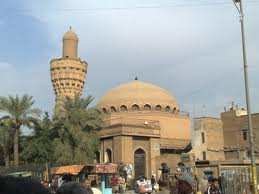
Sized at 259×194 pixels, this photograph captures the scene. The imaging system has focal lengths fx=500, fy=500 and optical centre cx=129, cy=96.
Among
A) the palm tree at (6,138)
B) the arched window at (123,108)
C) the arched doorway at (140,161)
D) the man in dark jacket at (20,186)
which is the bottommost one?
the man in dark jacket at (20,186)

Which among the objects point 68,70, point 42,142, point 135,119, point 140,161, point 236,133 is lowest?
Answer: point 140,161

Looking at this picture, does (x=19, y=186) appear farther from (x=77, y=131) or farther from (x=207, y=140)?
(x=207, y=140)

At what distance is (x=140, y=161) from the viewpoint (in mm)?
50344

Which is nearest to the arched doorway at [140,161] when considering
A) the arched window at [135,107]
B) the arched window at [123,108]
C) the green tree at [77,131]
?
the green tree at [77,131]

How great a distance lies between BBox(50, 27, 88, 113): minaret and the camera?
5704 cm

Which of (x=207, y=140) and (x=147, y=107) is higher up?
(x=147, y=107)

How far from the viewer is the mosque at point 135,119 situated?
4934 centimetres

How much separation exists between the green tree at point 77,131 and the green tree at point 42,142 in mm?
1394

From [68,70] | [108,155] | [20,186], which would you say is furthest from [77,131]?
[20,186]

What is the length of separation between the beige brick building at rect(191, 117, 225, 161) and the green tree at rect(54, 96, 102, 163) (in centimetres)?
1420

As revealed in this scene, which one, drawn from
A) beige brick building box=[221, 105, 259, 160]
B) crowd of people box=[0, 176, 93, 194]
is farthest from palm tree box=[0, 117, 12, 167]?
crowd of people box=[0, 176, 93, 194]

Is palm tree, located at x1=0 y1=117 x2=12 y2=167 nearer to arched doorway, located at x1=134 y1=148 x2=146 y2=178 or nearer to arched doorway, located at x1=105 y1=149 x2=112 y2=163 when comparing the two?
arched doorway, located at x1=105 y1=149 x2=112 y2=163

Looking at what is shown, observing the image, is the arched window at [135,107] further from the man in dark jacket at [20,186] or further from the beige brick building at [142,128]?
the man in dark jacket at [20,186]

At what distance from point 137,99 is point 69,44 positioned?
36.9 ft
